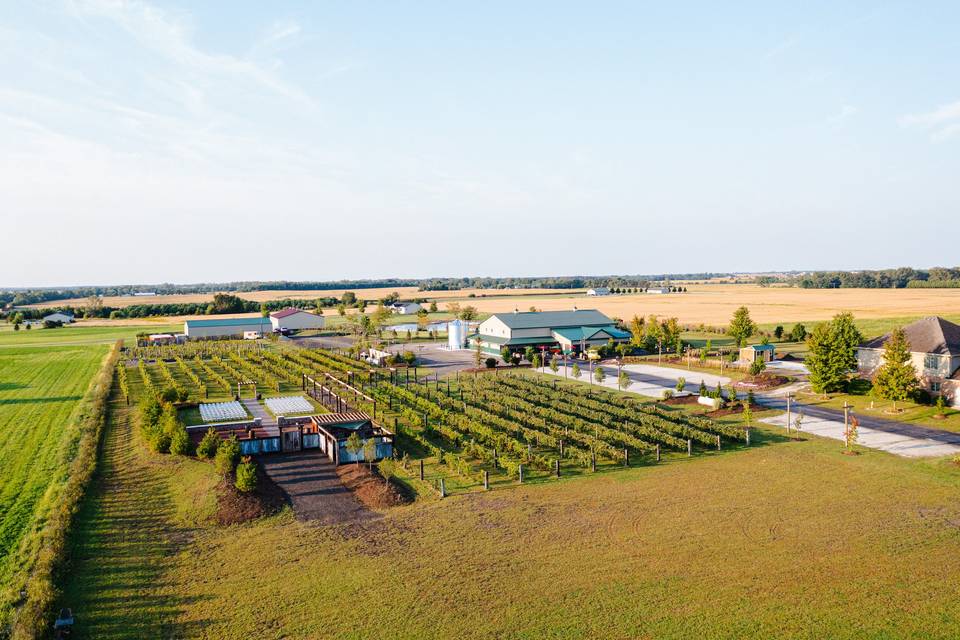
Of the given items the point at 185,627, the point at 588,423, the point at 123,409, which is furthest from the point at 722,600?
the point at 123,409

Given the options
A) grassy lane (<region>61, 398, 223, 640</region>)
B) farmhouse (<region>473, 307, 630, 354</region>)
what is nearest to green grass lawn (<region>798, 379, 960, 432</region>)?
farmhouse (<region>473, 307, 630, 354</region>)

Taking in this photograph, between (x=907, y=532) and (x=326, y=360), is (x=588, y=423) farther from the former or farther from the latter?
(x=326, y=360)

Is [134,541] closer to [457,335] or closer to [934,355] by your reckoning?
[934,355]

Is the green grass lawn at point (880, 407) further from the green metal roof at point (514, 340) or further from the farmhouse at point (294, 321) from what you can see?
the farmhouse at point (294, 321)

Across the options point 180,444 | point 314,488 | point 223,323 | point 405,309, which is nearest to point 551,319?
point 180,444

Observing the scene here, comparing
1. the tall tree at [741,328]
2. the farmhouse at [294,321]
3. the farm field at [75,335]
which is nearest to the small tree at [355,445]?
the tall tree at [741,328]

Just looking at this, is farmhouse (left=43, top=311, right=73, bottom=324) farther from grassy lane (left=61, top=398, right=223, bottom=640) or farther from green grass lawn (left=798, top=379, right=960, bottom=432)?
green grass lawn (left=798, top=379, right=960, bottom=432)
